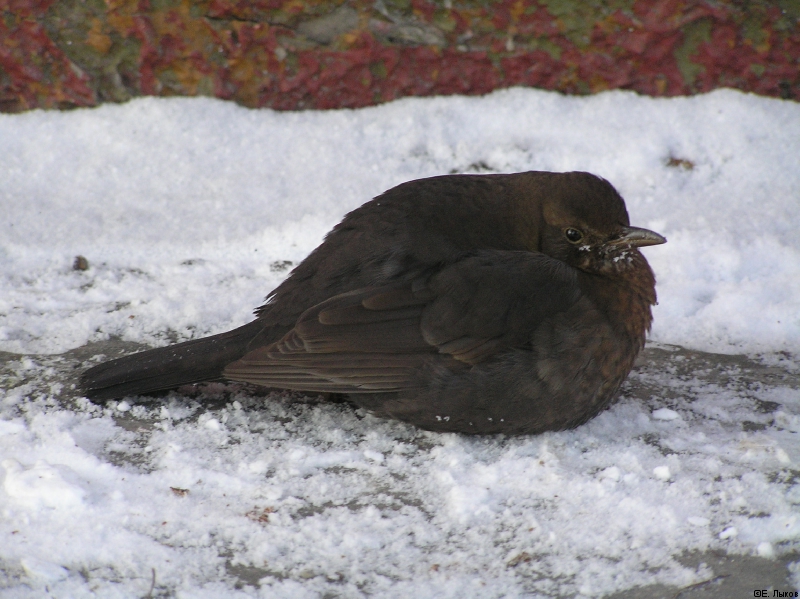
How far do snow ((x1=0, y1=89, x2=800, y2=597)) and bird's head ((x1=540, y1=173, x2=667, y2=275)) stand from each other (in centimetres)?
53

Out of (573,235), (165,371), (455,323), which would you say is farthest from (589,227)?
(165,371)

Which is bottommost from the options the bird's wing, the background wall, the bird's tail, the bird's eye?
the bird's tail

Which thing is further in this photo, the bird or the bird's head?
the bird's head

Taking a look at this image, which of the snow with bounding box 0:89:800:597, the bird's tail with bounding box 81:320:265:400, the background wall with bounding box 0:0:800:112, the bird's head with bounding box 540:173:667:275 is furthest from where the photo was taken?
the background wall with bounding box 0:0:800:112

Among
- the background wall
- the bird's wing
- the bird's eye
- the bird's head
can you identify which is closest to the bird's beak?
the bird's head

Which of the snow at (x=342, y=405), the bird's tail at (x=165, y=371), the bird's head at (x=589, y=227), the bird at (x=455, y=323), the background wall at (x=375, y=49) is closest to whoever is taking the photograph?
the snow at (x=342, y=405)

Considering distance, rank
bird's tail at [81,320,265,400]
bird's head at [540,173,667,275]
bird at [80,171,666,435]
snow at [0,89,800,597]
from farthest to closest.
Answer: bird's head at [540,173,667,275], bird's tail at [81,320,265,400], bird at [80,171,666,435], snow at [0,89,800,597]

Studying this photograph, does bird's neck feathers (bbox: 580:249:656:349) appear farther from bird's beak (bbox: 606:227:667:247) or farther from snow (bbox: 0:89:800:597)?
snow (bbox: 0:89:800:597)

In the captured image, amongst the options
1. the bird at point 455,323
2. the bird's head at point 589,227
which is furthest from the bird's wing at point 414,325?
the bird's head at point 589,227

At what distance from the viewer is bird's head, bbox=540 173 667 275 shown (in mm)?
3201

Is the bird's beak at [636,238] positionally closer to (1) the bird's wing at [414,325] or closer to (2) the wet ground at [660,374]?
(1) the bird's wing at [414,325]

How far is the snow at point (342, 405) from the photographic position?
238cm

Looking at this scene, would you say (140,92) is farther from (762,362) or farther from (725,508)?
(725,508)

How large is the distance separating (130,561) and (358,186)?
268cm
